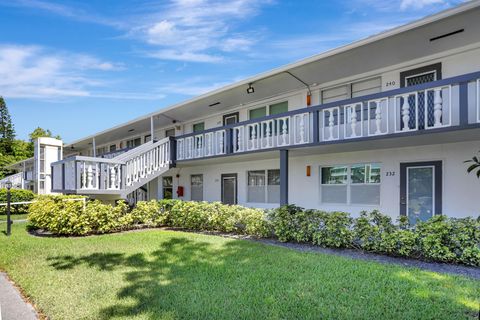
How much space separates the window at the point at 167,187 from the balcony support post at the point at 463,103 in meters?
13.6

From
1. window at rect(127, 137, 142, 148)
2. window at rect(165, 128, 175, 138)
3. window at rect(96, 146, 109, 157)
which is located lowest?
window at rect(96, 146, 109, 157)

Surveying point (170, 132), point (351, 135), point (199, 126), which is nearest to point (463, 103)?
point (351, 135)

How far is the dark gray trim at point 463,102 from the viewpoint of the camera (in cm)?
603

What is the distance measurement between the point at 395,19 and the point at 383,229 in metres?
6.07

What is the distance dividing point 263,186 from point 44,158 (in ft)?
53.5

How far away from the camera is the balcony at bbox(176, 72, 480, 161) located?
6.34 m

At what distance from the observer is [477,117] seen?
5.86 metres

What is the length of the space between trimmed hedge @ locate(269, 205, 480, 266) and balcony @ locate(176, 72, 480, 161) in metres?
1.95

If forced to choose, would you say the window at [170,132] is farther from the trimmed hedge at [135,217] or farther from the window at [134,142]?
the trimmed hedge at [135,217]

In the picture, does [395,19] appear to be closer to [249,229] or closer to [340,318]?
[249,229]

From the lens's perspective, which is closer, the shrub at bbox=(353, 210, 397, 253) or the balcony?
the balcony

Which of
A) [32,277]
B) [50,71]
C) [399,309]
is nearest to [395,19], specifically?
[399,309]

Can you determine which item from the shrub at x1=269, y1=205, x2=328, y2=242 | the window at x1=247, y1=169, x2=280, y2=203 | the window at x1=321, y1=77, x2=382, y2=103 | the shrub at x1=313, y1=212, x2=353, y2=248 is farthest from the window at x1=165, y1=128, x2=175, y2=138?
the shrub at x1=313, y1=212, x2=353, y2=248

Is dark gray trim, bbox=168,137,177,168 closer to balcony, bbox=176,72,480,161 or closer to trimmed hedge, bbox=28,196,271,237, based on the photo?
balcony, bbox=176,72,480,161
